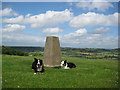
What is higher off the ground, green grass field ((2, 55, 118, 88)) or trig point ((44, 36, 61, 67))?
trig point ((44, 36, 61, 67))

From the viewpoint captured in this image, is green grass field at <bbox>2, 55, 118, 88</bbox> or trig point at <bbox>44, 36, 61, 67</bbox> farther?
trig point at <bbox>44, 36, 61, 67</bbox>

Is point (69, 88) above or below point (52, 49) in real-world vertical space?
below

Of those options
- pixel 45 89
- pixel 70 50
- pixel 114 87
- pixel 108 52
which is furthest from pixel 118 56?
pixel 45 89

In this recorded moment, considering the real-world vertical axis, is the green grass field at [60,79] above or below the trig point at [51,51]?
below

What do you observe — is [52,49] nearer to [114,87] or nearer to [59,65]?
[59,65]

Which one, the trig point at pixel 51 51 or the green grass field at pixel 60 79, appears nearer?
the green grass field at pixel 60 79

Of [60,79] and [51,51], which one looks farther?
[51,51]

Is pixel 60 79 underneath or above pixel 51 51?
underneath

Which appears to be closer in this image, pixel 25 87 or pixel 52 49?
pixel 25 87
